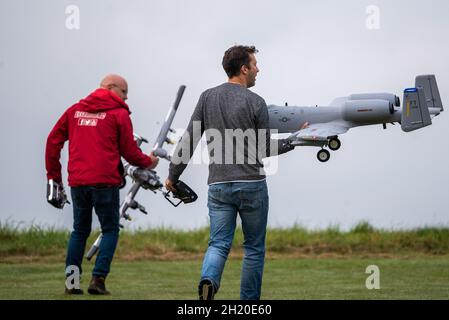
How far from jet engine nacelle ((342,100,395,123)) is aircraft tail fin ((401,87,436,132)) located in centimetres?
18

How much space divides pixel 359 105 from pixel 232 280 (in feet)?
19.8

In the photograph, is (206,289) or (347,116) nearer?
(206,289)

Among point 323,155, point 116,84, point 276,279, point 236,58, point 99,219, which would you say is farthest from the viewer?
point 276,279

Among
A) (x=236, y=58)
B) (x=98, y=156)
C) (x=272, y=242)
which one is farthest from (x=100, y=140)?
(x=272, y=242)

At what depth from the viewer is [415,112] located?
30.7 feet

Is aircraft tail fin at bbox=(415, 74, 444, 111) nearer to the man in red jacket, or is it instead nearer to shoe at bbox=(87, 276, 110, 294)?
the man in red jacket

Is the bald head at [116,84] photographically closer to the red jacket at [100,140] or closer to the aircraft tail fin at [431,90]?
the red jacket at [100,140]

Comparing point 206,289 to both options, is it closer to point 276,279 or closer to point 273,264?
point 276,279

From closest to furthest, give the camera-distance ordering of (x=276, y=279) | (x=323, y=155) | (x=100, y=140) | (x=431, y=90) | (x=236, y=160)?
(x=323, y=155) < (x=236, y=160) < (x=431, y=90) < (x=100, y=140) < (x=276, y=279)

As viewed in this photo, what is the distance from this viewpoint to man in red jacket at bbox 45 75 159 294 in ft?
40.4

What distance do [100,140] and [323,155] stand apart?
3.76m

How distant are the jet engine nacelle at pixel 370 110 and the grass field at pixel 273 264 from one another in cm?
312

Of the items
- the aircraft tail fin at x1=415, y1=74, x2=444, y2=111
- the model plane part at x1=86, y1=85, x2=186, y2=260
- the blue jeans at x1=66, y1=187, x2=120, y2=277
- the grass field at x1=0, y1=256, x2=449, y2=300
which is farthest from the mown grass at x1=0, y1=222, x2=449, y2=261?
the aircraft tail fin at x1=415, y1=74, x2=444, y2=111

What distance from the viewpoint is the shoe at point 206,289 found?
9.40 meters
